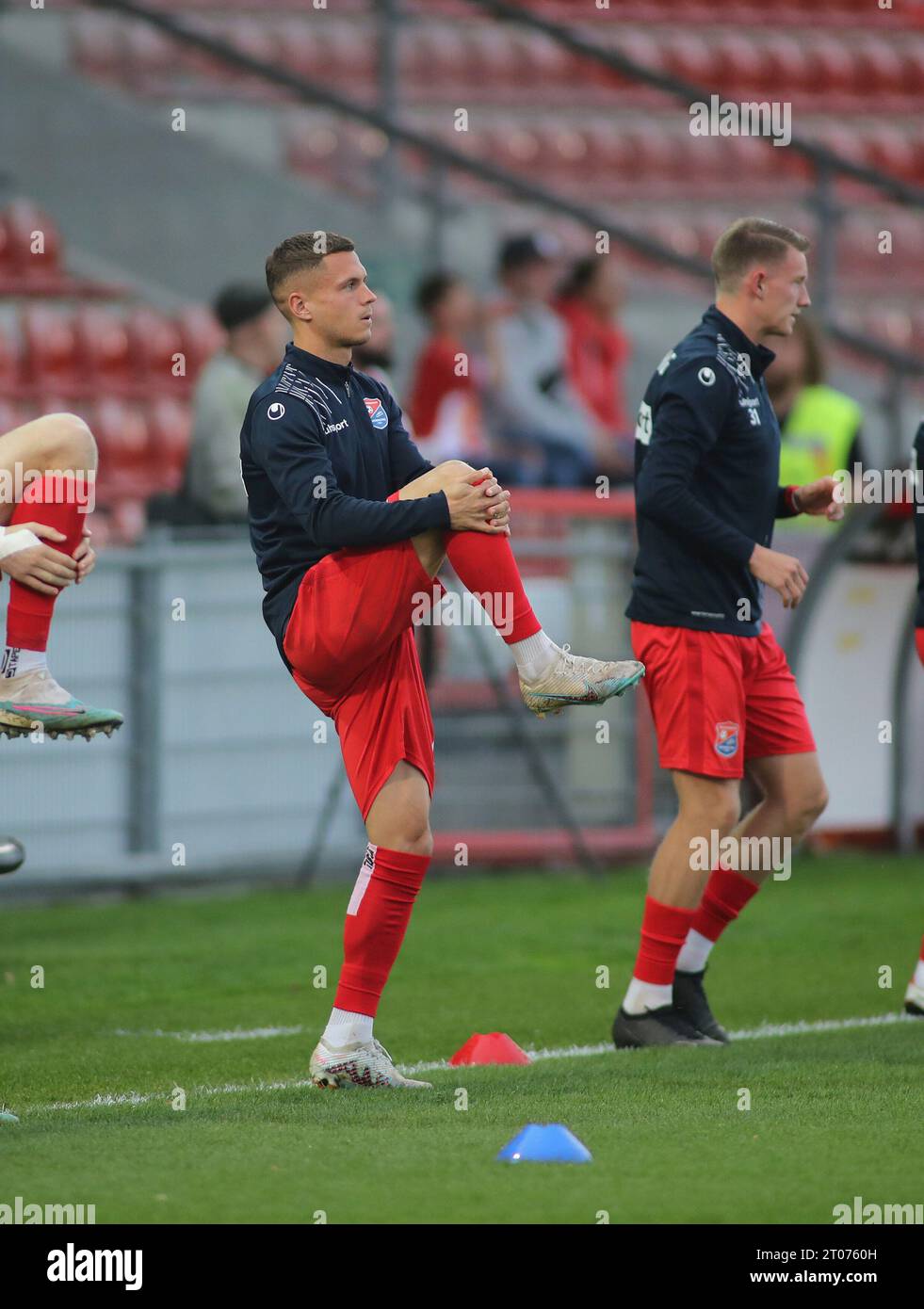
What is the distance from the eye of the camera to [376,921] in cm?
505

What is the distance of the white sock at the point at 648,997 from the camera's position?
18.7ft

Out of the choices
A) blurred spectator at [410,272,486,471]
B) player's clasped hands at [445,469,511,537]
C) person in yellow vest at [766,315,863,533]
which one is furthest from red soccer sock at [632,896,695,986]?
blurred spectator at [410,272,486,471]

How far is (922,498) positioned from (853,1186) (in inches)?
105

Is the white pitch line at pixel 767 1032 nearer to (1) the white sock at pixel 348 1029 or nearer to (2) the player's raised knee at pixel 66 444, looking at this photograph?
(1) the white sock at pixel 348 1029

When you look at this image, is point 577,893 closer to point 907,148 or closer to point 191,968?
point 191,968

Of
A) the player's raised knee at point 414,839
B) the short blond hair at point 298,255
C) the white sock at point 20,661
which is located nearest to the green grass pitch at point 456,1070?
the player's raised knee at point 414,839

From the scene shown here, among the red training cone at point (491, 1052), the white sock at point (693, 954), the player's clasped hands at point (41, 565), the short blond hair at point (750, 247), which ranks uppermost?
the short blond hair at point (750, 247)

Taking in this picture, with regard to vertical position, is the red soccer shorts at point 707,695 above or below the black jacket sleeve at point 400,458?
below

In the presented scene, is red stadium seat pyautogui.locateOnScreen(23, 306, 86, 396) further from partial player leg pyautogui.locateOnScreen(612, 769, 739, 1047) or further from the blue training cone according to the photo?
the blue training cone

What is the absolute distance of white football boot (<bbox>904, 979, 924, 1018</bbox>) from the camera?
20.2ft

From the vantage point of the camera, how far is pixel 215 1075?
536 centimetres

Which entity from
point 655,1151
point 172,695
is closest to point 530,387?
point 172,695

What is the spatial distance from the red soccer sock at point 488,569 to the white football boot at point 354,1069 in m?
1.08

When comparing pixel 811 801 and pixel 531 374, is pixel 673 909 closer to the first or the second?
pixel 811 801
